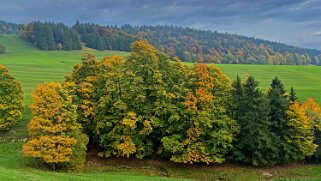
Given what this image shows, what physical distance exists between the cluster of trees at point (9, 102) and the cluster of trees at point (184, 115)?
11.5m

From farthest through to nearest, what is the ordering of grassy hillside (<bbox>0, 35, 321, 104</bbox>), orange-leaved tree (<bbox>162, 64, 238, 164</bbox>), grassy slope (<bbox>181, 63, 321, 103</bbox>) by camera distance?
grassy slope (<bbox>181, 63, 321, 103</bbox>)
grassy hillside (<bbox>0, 35, 321, 104</bbox>)
orange-leaved tree (<bbox>162, 64, 238, 164</bbox>)

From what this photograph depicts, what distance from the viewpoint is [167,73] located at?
5888cm

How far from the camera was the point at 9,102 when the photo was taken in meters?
62.5

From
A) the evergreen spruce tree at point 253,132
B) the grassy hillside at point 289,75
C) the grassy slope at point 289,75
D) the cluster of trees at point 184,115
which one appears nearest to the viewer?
the cluster of trees at point 184,115

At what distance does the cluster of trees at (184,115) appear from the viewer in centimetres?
5366

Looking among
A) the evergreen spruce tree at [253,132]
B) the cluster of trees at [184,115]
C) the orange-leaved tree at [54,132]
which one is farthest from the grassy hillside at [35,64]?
the evergreen spruce tree at [253,132]

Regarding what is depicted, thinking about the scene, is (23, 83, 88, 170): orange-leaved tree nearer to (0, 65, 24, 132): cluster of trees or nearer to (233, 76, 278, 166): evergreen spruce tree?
(0, 65, 24, 132): cluster of trees

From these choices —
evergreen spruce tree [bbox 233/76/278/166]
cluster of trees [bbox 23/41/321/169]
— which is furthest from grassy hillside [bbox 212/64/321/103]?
evergreen spruce tree [bbox 233/76/278/166]

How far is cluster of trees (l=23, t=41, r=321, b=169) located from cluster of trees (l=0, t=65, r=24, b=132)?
11546 mm

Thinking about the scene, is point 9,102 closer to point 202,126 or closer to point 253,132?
point 202,126

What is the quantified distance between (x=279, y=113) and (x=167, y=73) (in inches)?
729

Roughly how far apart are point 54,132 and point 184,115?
18.3m

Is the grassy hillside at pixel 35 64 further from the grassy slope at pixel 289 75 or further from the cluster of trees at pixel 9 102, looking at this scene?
the grassy slope at pixel 289 75

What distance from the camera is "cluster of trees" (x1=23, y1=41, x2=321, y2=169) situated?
53.7 m
